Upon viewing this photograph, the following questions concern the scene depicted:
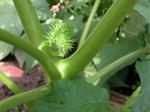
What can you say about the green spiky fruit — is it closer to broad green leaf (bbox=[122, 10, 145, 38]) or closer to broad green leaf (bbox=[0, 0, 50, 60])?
broad green leaf (bbox=[122, 10, 145, 38])

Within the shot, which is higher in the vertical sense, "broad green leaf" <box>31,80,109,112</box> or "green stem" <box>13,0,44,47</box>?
"green stem" <box>13,0,44,47</box>

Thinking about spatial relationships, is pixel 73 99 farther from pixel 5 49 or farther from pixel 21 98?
pixel 5 49

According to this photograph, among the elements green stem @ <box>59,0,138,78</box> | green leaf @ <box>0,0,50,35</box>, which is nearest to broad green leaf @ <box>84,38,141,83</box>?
green leaf @ <box>0,0,50,35</box>

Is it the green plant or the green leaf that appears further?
the green leaf

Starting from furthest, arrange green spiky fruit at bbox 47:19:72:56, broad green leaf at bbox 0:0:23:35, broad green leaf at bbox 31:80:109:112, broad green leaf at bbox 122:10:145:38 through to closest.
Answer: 1. broad green leaf at bbox 0:0:23:35
2. broad green leaf at bbox 122:10:145:38
3. green spiky fruit at bbox 47:19:72:56
4. broad green leaf at bbox 31:80:109:112

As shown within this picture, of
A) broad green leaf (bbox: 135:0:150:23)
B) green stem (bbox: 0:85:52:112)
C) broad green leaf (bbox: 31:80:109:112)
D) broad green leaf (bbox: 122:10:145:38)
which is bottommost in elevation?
broad green leaf (bbox: 122:10:145:38)

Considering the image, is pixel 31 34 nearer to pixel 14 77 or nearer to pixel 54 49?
pixel 54 49

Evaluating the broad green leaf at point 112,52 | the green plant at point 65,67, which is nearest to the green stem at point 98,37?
the green plant at point 65,67
